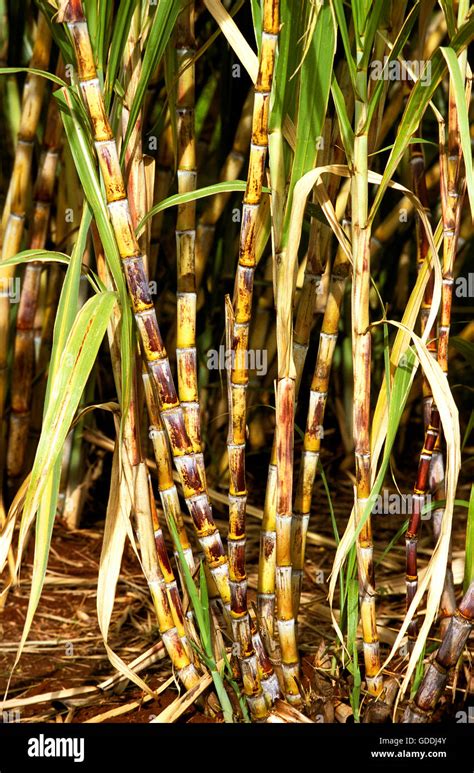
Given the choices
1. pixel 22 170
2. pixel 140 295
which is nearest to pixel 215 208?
pixel 22 170

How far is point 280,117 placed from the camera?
0.69 m

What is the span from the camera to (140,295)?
2.26 ft

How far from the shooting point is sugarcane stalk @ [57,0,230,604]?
2.06 feet

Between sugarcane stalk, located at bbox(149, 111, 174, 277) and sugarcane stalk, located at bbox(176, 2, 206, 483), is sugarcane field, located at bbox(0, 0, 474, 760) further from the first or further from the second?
sugarcane stalk, located at bbox(149, 111, 174, 277)

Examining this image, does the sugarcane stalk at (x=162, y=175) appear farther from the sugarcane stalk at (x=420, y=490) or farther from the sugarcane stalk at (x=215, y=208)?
the sugarcane stalk at (x=420, y=490)

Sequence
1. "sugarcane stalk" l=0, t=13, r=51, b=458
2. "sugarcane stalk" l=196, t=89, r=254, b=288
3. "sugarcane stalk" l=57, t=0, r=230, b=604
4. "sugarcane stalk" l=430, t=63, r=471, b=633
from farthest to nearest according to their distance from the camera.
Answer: "sugarcane stalk" l=196, t=89, r=254, b=288
"sugarcane stalk" l=0, t=13, r=51, b=458
"sugarcane stalk" l=430, t=63, r=471, b=633
"sugarcane stalk" l=57, t=0, r=230, b=604

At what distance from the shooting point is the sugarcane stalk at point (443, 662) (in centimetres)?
71

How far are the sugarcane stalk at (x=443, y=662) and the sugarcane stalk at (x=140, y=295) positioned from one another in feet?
0.62

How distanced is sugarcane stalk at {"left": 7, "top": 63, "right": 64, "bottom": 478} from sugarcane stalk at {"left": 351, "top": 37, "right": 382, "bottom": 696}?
1.77ft

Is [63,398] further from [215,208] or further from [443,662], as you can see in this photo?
[215,208]

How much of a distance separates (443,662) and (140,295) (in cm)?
40

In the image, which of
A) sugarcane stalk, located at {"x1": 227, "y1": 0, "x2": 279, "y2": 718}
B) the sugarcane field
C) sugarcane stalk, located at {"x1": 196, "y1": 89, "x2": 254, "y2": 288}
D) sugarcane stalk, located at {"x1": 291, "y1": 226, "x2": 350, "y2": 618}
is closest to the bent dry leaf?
the sugarcane field
